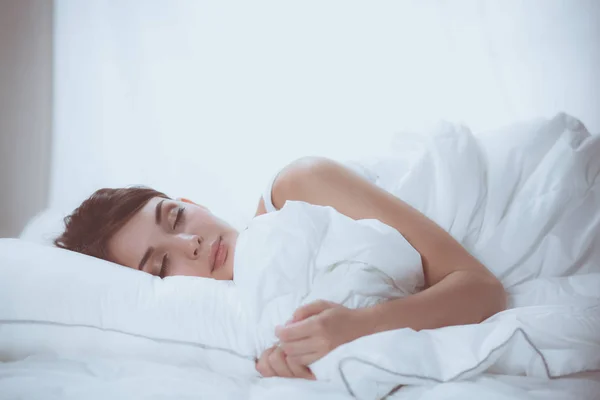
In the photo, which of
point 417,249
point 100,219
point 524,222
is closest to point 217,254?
point 100,219

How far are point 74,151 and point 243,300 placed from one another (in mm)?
945

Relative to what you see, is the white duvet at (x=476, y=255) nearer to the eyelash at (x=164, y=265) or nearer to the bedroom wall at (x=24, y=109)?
the eyelash at (x=164, y=265)

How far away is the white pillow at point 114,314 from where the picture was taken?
2.39 feet

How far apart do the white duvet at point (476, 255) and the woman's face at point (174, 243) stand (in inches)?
6.3

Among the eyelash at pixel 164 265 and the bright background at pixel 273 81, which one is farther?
the bright background at pixel 273 81

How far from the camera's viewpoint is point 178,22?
5.16 feet

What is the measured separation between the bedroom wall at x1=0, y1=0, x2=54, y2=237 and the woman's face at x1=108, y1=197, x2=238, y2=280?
333mm

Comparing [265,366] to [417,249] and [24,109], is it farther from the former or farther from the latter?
[24,109]

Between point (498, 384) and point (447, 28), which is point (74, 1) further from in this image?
point (498, 384)

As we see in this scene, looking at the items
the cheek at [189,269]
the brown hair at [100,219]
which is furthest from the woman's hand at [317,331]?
the brown hair at [100,219]

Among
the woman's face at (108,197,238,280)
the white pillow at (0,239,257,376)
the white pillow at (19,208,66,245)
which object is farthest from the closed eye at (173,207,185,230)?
the white pillow at (19,208,66,245)

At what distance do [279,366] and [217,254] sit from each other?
0.32 m

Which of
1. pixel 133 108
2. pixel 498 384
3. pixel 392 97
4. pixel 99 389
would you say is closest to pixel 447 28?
pixel 392 97

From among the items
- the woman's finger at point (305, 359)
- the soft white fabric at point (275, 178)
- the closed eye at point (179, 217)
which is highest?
the soft white fabric at point (275, 178)
